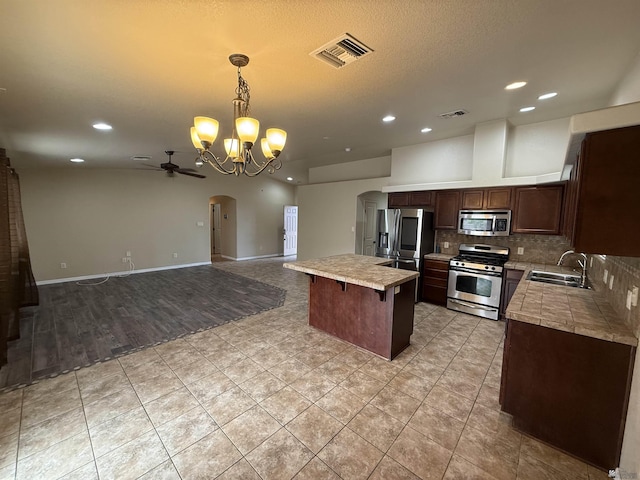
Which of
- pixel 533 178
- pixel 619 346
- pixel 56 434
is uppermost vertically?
pixel 533 178

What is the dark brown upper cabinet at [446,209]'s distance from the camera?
4473mm

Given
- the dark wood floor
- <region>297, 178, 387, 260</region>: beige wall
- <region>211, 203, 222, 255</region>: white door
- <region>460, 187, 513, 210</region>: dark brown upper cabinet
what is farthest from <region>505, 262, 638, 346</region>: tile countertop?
<region>211, 203, 222, 255</region>: white door

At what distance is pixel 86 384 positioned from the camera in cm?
243

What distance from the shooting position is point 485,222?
4.14 meters

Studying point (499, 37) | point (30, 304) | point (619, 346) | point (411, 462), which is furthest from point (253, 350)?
point (30, 304)

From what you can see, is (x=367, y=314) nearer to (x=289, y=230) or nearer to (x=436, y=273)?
(x=436, y=273)

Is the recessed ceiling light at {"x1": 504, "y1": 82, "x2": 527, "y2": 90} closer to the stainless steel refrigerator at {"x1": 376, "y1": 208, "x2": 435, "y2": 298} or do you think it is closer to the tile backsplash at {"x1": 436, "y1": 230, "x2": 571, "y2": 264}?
the stainless steel refrigerator at {"x1": 376, "y1": 208, "x2": 435, "y2": 298}

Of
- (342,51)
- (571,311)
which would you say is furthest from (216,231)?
(571,311)

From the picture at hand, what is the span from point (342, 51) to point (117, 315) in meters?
4.77

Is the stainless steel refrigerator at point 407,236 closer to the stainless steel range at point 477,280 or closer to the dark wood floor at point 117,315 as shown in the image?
the stainless steel range at point 477,280

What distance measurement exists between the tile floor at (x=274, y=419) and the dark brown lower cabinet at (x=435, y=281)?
4.69ft

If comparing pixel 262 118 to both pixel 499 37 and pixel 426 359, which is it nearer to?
pixel 499 37

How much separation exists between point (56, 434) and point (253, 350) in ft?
5.34

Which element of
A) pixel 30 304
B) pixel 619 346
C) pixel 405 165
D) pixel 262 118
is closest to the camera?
pixel 619 346
